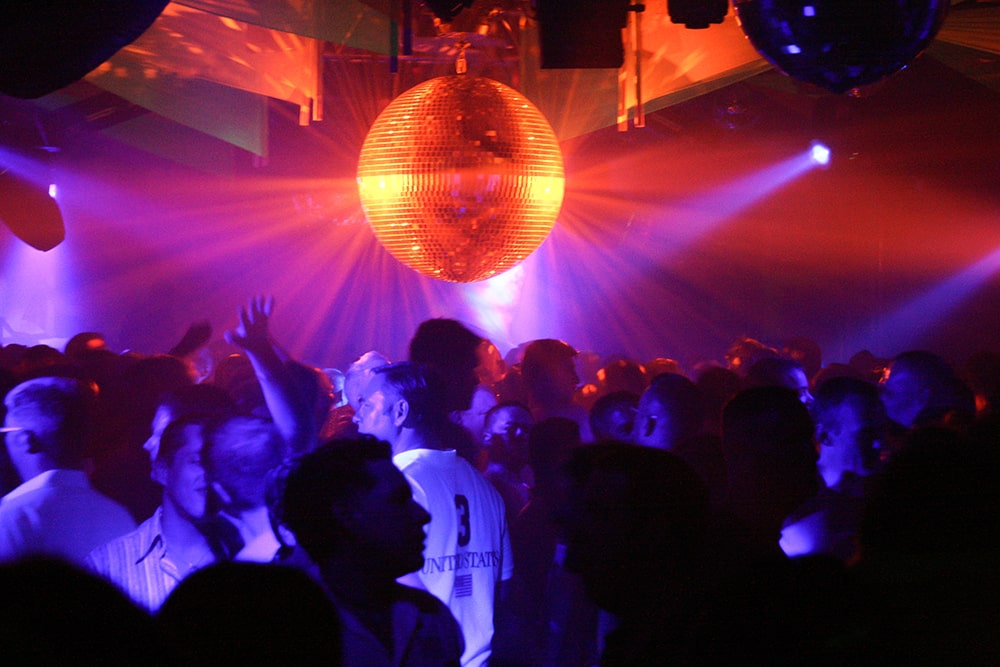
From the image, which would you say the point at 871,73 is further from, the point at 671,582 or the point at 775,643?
the point at 775,643

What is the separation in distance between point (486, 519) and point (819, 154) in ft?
25.0

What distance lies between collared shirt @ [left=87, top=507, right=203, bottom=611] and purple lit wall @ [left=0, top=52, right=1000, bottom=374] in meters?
4.83

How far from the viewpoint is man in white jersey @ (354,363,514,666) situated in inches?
104

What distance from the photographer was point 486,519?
279 cm

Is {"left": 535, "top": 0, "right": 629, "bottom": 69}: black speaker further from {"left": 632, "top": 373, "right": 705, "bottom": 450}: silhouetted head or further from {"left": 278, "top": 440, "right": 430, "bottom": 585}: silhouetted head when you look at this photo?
{"left": 278, "top": 440, "right": 430, "bottom": 585}: silhouetted head

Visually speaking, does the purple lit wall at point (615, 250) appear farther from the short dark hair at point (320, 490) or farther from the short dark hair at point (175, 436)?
the short dark hair at point (320, 490)

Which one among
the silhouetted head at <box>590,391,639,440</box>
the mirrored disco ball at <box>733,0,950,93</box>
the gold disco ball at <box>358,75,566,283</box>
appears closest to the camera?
the mirrored disco ball at <box>733,0,950,93</box>

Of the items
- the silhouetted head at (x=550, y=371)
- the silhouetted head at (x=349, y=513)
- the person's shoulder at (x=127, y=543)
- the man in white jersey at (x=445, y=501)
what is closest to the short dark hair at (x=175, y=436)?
the person's shoulder at (x=127, y=543)

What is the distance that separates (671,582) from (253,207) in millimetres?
10005

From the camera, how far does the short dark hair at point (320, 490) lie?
204 centimetres

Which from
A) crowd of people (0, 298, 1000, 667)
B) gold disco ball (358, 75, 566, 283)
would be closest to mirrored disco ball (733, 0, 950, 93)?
crowd of people (0, 298, 1000, 667)

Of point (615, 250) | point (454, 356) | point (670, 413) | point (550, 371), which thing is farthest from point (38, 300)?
point (670, 413)

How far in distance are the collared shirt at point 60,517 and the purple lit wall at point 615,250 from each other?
440cm

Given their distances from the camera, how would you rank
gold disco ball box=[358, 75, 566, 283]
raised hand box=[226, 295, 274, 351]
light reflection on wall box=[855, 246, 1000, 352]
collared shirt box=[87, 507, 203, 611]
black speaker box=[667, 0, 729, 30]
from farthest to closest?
light reflection on wall box=[855, 246, 1000, 352], black speaker box=[667, 0, 729, 30], gold disco ball box=[358, 75, 566, 283], raised hand box=[226, 295, 274, 351], collared shirt box=[87, 507, 203, 611]
